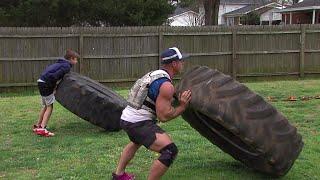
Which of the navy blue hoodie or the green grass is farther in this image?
the navy blue hoodie

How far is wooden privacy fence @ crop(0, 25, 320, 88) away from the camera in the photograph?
17.5 metres

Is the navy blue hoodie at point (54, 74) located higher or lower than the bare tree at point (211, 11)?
lower

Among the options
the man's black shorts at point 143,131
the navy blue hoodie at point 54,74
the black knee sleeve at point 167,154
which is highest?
the navy blue hoodie at point 54,74

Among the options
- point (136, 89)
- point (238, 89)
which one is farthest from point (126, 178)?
point (238, 89)

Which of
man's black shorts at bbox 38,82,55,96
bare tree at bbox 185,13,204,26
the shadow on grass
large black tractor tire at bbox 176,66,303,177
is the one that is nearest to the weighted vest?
large black tractor tire at bbox 176,66,303,177

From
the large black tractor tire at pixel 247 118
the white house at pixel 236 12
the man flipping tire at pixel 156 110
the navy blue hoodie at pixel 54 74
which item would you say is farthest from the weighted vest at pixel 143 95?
the white house at pixel 236 12

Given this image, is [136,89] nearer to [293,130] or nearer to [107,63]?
[293,130]

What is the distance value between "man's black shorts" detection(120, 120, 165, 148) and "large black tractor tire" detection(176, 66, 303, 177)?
44cm

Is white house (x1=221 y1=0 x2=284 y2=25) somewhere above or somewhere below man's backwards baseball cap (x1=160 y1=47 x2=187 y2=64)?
above

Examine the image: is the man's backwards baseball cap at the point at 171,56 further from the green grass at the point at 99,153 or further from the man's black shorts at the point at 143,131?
the green grass at the point at 99,153

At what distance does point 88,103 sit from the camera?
29.8 feet

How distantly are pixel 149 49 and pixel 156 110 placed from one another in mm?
13459

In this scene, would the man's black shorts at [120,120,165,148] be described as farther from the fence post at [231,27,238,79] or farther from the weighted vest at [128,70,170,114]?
the fence post at [231,27,238,79]

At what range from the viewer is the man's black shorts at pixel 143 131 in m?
5.50
